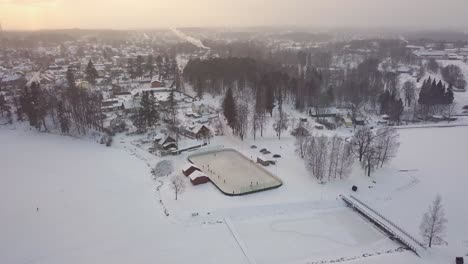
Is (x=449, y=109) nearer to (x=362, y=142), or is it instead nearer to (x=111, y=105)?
(x=362, y=142)

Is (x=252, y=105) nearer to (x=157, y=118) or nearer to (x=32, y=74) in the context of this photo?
(x=157, y=118)

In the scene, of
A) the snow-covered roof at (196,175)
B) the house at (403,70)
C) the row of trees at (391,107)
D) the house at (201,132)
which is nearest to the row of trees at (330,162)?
the snow-covered roof at (196,175)

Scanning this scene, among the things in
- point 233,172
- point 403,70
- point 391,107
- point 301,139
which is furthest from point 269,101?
point 403,70

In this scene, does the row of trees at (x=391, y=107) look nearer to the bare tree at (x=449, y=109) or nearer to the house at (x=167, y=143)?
the bare tree at (x=449, y=109)

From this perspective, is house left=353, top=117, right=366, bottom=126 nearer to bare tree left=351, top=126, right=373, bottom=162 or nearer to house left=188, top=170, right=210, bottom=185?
bare tree left=351, top=126, right=373, bottom=162

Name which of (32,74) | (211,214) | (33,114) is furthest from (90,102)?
(32,74)

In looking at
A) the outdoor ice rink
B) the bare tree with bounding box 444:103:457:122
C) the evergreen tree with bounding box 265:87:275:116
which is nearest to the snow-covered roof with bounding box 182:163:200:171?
the outdoor ice rink

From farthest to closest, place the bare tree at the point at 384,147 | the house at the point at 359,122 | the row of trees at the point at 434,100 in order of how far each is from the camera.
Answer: the row of trees at the point at 434,100, the house at the point at 359,122, the bare tree at the point at 384,147
